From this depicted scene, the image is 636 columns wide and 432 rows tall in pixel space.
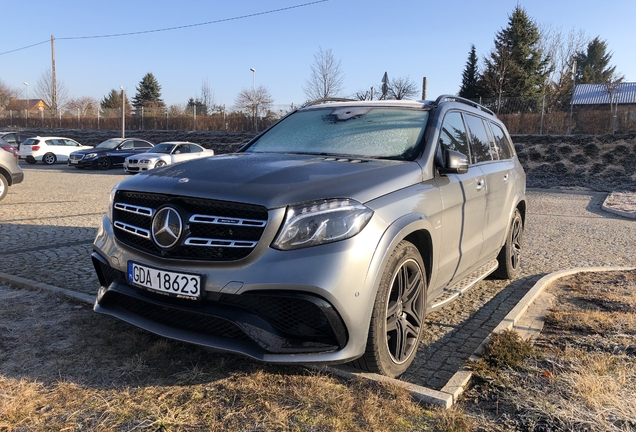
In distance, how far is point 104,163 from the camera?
22844mm

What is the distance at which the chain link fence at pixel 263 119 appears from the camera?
24.4m

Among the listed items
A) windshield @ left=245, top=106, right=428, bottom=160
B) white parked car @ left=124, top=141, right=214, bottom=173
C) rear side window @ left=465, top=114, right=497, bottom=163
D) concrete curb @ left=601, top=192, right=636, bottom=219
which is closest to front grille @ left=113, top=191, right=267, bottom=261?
windshield @ left=245, top=106, right=428, bottom=160

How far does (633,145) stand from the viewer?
70.8 feet

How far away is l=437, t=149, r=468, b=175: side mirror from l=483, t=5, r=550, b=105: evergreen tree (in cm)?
3937

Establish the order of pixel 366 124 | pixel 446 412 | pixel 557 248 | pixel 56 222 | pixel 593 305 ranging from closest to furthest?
1. pixel 446 412
2. pixel 366 124
3. pixel 593 305
4. pixel 557 248
5. pixel 56 222

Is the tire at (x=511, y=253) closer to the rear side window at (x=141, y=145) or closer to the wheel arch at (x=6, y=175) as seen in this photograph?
the wheel arch at (x=6, y=175)

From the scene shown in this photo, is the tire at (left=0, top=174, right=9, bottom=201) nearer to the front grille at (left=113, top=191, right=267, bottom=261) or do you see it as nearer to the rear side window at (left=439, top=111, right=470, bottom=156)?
the front grille at (left=113, top=191, right=267, bottom=261)

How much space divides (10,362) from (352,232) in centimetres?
226

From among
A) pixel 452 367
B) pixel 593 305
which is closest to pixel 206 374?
pixel 452 367

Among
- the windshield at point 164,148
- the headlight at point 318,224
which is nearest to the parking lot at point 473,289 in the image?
the headlight at point 318,224

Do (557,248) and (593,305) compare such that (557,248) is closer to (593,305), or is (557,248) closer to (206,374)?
(593,305)

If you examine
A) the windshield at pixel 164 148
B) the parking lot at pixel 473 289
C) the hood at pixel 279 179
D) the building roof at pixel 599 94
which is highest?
the building roof at pixel 599 94

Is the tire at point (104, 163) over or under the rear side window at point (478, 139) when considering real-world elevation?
under

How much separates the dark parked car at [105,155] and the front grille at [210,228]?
21421mm
